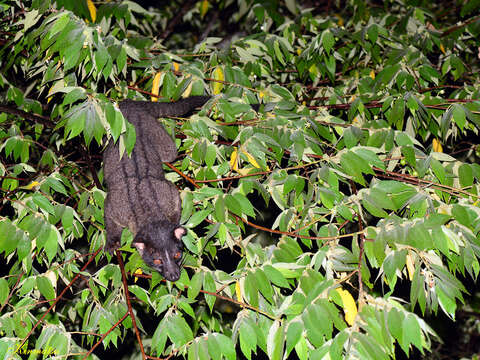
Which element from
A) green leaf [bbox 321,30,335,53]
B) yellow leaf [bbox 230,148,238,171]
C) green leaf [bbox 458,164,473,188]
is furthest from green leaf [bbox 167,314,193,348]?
green leaf [bbox 321,30,335,53]

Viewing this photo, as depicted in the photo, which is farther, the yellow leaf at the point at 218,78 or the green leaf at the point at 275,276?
the yellow leaf at the point at 218,78

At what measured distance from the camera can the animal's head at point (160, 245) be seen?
381 centimetres

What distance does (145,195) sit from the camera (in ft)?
14.0

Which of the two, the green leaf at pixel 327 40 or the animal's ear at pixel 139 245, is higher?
the green leaf at pixel 327 40

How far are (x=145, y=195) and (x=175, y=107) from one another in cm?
101

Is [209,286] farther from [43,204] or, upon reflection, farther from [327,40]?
[327,40]

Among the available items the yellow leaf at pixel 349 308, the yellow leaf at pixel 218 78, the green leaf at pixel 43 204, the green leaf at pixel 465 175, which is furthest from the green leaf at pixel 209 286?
the yellow leaf at pixel 218 78

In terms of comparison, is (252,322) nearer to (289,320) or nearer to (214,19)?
(289,320)

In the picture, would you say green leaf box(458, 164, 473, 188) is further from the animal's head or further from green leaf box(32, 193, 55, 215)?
green leaf box(32, 193, 55, 215)

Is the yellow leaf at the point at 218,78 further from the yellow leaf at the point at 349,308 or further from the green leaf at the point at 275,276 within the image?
the yellow leaf at the point at 349,308

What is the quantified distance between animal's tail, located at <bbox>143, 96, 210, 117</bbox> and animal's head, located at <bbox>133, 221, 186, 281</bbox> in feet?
3.98

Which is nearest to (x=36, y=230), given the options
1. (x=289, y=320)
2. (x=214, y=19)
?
(x=289, y=320)

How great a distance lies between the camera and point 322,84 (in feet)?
19.7

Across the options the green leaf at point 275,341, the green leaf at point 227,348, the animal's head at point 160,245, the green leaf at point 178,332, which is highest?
the green leaf at point 275,341
